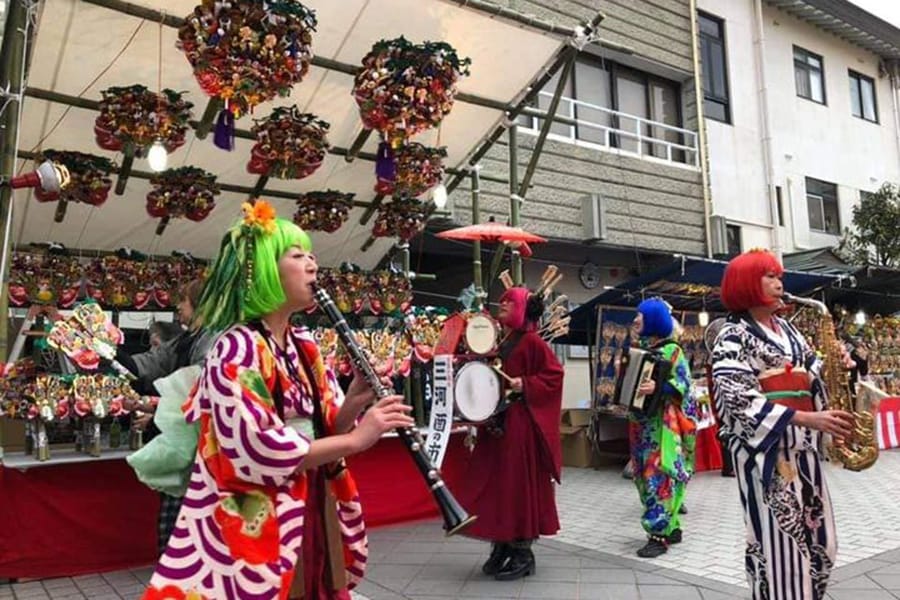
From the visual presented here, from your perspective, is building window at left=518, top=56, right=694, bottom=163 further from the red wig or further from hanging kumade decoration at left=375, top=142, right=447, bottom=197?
the red wig

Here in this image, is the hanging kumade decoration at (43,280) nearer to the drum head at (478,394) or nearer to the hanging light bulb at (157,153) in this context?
the hanging light bulb at (157,153)

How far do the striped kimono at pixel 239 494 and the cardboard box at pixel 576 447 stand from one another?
8.34 m

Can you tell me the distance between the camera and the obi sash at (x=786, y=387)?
130 inches

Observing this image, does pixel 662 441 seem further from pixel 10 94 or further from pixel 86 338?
pixel 10 94

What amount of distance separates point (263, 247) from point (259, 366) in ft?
1.24

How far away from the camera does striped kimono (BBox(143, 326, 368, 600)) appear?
7.03 ft

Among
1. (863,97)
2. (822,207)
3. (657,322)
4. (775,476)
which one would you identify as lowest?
(775,476)

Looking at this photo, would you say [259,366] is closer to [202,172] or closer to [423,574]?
[423,574]

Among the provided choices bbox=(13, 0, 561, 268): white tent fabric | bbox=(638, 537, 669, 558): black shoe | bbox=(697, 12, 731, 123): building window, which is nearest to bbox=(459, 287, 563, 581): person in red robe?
bbox=(638, 537, 669, 558): black shoe

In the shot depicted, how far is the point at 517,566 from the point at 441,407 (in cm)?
116

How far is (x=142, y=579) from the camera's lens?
512cm

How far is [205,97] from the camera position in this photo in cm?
602

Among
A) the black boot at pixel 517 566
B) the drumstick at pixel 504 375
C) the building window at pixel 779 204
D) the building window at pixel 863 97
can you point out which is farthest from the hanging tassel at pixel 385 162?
the building window at pixel 863 97

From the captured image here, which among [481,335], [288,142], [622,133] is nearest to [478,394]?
[481,335]
